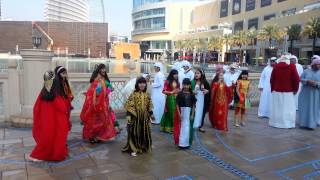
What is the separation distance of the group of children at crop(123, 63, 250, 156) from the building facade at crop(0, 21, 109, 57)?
4893cm

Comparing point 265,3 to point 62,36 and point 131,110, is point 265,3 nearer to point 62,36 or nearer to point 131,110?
point 62,36

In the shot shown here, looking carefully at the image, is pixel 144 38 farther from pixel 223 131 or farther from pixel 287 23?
pixel 223 131

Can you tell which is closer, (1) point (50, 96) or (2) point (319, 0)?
(1) point (50, 96)

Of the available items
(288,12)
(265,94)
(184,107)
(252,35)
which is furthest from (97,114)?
(252,35)

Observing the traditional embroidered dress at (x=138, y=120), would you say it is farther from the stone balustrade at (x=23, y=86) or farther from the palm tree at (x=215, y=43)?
the palm tree at (x=215, y=43)

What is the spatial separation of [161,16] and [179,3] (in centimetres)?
640

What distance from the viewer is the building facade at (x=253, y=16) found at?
49.2 meters

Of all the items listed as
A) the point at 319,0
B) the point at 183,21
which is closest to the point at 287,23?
the point at 319,0

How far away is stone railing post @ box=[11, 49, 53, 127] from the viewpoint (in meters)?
7.56

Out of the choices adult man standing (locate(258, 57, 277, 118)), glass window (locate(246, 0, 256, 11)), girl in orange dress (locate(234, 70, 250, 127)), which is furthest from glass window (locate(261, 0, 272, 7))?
girl in orange dress (locate(234, 70, 250, 127))

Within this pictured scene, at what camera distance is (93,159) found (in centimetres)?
550

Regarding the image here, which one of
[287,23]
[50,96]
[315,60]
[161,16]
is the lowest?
[50,96]

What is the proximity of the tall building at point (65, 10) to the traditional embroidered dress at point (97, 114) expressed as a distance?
117 meters

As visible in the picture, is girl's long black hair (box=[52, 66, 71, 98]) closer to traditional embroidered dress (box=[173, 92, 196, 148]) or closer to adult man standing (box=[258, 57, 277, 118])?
traditional embroidered dress (box=[173, 92, 196, 148])
